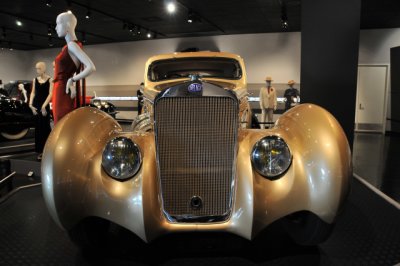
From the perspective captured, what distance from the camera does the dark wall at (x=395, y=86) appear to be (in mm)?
9906

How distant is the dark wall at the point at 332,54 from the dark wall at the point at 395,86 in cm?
716

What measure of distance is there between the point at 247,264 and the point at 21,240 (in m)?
1.60

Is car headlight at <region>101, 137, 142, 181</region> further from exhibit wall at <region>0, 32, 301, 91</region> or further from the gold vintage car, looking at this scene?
exhibit wall at <region>0, 32, 301, 91</region>

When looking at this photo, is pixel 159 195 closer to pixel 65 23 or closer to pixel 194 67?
pixel 65 23

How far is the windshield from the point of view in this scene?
400 centimetres

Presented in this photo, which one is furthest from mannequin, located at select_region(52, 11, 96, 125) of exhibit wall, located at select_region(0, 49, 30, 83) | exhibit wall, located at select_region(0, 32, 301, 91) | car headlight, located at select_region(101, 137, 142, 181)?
exhibit wall, located at select_region(0, 49, 30, 83)

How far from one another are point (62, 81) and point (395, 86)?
10093 mm

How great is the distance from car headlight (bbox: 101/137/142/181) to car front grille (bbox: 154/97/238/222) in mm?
143

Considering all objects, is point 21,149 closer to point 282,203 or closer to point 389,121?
point 282,203

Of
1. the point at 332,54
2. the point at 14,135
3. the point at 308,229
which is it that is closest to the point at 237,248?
the point at 308,229

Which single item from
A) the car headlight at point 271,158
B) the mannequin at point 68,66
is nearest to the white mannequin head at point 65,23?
the mannequin at point 68,66

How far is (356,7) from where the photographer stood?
3.93 metres

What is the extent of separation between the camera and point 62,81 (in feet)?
10.4

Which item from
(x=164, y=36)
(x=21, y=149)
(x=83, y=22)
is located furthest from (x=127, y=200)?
(x=164, y=36)
